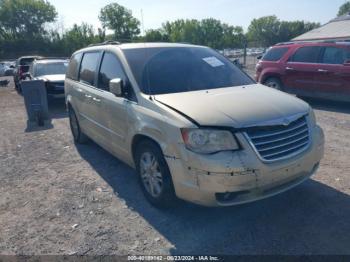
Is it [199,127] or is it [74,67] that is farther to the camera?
[74,67]

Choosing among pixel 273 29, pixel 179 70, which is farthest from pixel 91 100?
pixel 273 29

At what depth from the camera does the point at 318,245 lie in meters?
2.96

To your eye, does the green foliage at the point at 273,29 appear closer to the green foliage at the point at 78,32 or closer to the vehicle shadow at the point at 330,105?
the green foliage at the point at 78,32

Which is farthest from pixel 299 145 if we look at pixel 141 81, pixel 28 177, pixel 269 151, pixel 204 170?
pixel 28 177

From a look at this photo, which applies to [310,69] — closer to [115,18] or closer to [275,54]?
[275,54]

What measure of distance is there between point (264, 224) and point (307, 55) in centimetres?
723

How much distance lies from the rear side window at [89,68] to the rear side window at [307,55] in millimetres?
6407

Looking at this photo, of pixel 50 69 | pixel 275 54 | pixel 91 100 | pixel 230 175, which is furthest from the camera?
pixel 50 69

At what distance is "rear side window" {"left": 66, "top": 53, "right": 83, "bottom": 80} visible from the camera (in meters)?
6.02

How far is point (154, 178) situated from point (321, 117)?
555cm

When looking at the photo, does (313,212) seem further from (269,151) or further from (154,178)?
(154,178)

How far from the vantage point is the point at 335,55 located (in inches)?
336

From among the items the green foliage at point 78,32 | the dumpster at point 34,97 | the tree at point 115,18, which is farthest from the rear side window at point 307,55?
the tree at point 115,18

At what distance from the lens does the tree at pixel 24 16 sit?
248 ft
